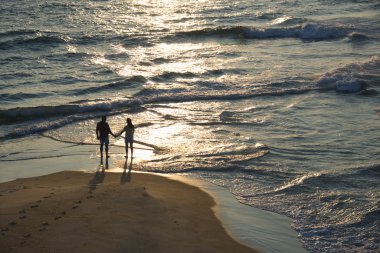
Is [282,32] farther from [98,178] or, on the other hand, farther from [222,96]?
[98,178]

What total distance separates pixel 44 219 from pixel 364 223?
671cm

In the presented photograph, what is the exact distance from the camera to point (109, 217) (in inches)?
508

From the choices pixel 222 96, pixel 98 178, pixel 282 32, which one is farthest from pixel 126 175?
pixel 282 32

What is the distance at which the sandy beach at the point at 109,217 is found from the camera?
11.8 metres

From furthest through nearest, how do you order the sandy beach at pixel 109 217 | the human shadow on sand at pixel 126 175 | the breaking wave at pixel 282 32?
the breaking wave at pixel 282 32 < the human shadow on sand at pixel 126 175 < the sandy beach at pixel 109 217

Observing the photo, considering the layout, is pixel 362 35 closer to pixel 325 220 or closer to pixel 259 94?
pixel 259 94

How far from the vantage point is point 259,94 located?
25562 millimetres

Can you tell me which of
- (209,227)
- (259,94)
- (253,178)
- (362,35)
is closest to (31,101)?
(259,94)

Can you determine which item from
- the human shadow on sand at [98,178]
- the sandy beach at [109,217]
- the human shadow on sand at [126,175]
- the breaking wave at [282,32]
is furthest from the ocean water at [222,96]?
the sandy beach at [109,217]

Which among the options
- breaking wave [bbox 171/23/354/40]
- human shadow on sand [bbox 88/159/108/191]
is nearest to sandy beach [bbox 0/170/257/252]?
human shadow on sand [bbox 88/159/108/191]

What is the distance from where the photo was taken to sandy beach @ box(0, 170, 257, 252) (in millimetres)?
11773

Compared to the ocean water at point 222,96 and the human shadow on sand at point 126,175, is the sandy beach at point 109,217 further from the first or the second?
the ocean water at point 222,96

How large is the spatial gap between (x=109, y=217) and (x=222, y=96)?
13.3 meters

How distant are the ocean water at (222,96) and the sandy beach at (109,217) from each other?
60.0 inches
